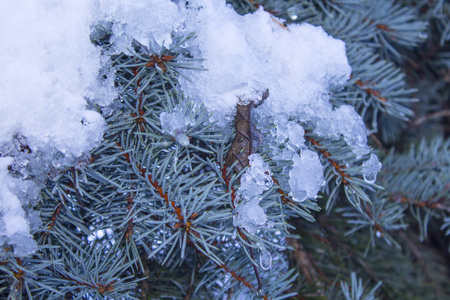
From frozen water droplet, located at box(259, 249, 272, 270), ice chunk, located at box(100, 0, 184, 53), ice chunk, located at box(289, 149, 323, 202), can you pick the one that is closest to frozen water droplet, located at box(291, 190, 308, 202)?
ice chunk, located at box(289, 149, 323, 202)

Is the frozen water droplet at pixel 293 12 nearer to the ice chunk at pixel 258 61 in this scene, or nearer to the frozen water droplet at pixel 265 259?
the ice chunk at pixel 258 61

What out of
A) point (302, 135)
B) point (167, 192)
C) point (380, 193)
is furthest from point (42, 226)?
point (380, 193)

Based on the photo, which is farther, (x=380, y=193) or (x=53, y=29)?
(x=380, y=193)

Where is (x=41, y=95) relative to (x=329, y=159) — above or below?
above

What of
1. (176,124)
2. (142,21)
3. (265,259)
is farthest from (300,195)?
(142,21)

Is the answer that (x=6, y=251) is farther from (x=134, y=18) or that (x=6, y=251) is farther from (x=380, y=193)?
(x=380, y=193)

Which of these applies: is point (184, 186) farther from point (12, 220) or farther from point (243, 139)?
point (12, 220)
